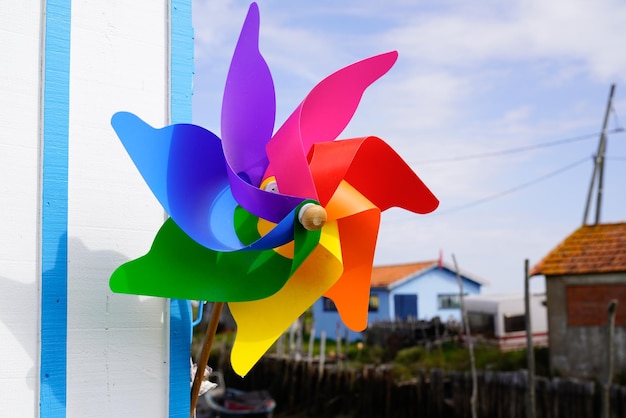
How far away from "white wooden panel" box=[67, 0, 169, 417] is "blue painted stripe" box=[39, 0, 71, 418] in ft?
0.10

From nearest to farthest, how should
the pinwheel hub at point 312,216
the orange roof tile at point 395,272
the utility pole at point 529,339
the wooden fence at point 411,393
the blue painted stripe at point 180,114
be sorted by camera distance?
the pinwheel hub at point 312,216 → the blue painted stripe at point 180,114 → the utility pole at point 529,339 → the wooden fence at point 411,393 → the orange roof tile at point 395,272

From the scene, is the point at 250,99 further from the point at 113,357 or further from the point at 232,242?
the point at 113,357

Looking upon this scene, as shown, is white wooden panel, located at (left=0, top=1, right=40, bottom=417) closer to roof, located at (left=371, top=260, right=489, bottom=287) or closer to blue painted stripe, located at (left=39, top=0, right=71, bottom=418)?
blue painted stripe, located at (left=39, top=0, right=71, bottom=418)

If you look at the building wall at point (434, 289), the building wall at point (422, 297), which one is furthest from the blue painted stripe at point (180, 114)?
the building wall at point (434, 289)

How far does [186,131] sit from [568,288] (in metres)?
12.7

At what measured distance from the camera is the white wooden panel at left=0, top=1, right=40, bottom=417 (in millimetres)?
2426

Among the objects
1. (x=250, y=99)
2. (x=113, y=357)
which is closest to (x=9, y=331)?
(x=113, y=357)

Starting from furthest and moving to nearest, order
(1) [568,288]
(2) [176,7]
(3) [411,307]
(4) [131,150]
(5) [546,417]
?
(3) [411,307], (1) [568,288], (5) [546,417], (2) [176,7], (4) [131,150]

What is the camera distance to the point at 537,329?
2030cm

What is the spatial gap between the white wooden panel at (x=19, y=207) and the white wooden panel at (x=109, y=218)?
0.13 metres

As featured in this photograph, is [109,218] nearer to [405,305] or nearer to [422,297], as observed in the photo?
[405,305]

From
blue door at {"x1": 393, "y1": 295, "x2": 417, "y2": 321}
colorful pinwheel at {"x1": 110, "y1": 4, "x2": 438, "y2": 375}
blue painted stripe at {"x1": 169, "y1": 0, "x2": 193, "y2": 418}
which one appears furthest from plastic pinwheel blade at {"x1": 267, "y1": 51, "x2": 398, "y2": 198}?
blue door at {"x1": 393, "y1": 295, "x2": 417, "y2": 321}

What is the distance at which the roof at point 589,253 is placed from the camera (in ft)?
44.0

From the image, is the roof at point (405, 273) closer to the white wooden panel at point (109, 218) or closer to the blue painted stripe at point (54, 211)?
the white wooden panel at point (109, 218)
